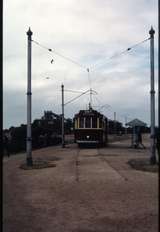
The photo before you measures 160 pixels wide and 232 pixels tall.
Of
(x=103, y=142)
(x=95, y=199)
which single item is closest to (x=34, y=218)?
(x=95, y=199)

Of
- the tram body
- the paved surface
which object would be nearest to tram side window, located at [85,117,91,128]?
the tram body

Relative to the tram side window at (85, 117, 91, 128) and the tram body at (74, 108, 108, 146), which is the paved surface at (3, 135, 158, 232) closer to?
the tram body at (74, 108, 108, 146)

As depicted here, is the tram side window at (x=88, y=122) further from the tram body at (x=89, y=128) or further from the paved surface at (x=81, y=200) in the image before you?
the paved surface at (x=81, y=200)

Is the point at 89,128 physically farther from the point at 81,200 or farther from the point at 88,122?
the point at 81,200

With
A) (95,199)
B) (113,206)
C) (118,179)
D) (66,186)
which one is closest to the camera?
(113,206)

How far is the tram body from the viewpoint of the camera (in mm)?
41625

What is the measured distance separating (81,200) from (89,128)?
27.7 m

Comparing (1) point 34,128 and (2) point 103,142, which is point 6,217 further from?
(1) point 34,128

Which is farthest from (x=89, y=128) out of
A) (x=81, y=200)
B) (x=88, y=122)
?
(x=81, y=200)

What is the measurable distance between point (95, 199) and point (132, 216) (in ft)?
8.30

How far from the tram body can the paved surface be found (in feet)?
61.7

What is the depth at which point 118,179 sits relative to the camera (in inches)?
734

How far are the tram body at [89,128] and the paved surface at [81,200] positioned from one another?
18.8 m

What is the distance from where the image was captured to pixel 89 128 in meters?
42.1
